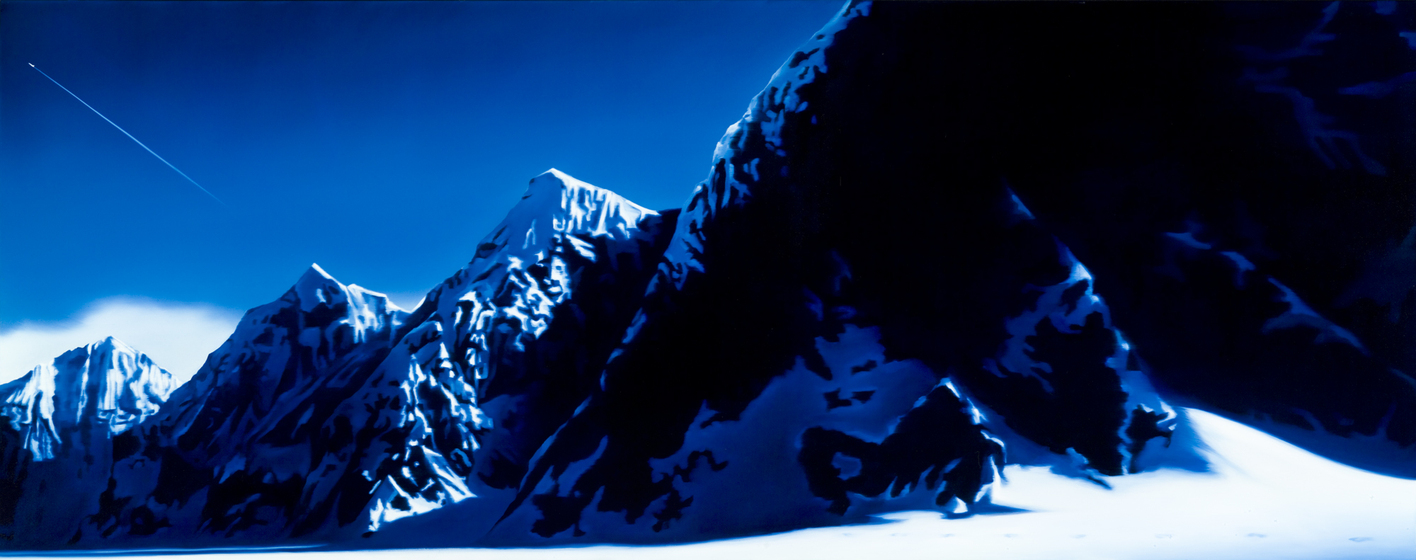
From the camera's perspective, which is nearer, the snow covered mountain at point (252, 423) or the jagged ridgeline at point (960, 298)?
the jagged ridgeline at point (960, 298)

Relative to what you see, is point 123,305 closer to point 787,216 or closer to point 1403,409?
point 787,216

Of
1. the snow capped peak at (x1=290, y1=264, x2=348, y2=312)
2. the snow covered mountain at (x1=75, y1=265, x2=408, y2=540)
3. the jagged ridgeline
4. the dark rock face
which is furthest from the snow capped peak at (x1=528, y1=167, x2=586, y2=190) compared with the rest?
the snow covered mountain at (x1=75, y1=265, x2=408, y2=540)

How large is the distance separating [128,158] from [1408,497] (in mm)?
18529

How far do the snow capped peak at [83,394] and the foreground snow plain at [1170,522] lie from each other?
639cm

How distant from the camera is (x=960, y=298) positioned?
49.5 ft

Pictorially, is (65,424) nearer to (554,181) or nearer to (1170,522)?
(554,181)

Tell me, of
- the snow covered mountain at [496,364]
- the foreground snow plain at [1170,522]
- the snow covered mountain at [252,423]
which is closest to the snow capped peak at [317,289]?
the snow covered mountain at [252,423]

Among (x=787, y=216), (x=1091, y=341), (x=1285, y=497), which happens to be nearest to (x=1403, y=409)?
(x=1285, y=497)

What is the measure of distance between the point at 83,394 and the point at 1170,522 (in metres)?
25.4

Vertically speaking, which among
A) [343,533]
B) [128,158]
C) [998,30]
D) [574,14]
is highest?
[998,30]

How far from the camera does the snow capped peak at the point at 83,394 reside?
480 inches

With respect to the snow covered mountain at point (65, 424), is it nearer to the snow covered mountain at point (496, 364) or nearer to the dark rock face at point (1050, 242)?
the snow covered mountain at point (496, 364)

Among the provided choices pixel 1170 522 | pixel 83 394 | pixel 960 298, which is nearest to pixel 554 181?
pixel 960 298

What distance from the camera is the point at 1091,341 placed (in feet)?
47.2
